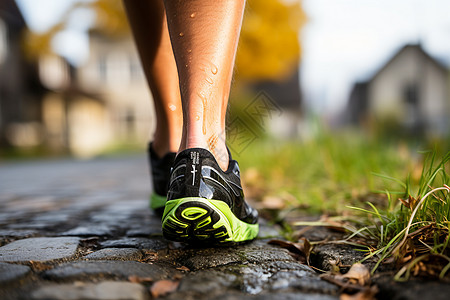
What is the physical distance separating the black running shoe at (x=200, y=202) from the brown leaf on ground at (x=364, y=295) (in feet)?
1.28

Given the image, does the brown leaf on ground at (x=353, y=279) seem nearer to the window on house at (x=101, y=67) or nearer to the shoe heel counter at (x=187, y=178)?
the shoe heel counter at (x=187, y=178)

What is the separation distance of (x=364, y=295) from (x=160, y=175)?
977 mm

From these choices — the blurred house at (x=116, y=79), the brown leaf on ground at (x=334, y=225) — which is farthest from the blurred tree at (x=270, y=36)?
the brown leaf on ground at (x=334, y=225)

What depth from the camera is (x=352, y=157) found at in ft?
9.78

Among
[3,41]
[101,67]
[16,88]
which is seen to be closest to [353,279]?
[3,41]

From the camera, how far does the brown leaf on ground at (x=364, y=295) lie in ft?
2.83

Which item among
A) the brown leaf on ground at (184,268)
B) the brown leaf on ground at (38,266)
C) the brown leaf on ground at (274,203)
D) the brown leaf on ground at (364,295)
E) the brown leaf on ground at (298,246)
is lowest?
the brown leaf on ground at (274,203)

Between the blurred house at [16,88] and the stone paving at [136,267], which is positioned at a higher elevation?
the blurred house at [16,88]

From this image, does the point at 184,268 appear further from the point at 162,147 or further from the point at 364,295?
the point at 162,147

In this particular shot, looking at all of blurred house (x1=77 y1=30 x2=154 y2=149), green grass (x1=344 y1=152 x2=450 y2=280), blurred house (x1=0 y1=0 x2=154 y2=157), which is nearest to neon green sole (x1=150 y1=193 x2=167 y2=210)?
green grass (x1=344 y1=152 x2=450 y2=280)

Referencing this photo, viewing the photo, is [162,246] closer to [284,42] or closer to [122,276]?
[122,276]

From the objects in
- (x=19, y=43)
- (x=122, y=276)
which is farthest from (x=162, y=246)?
(x=19, y=43)

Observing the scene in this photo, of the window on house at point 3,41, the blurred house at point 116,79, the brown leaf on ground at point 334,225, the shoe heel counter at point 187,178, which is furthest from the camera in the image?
the blurred house at point 116,79

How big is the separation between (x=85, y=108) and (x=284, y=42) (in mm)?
10617
